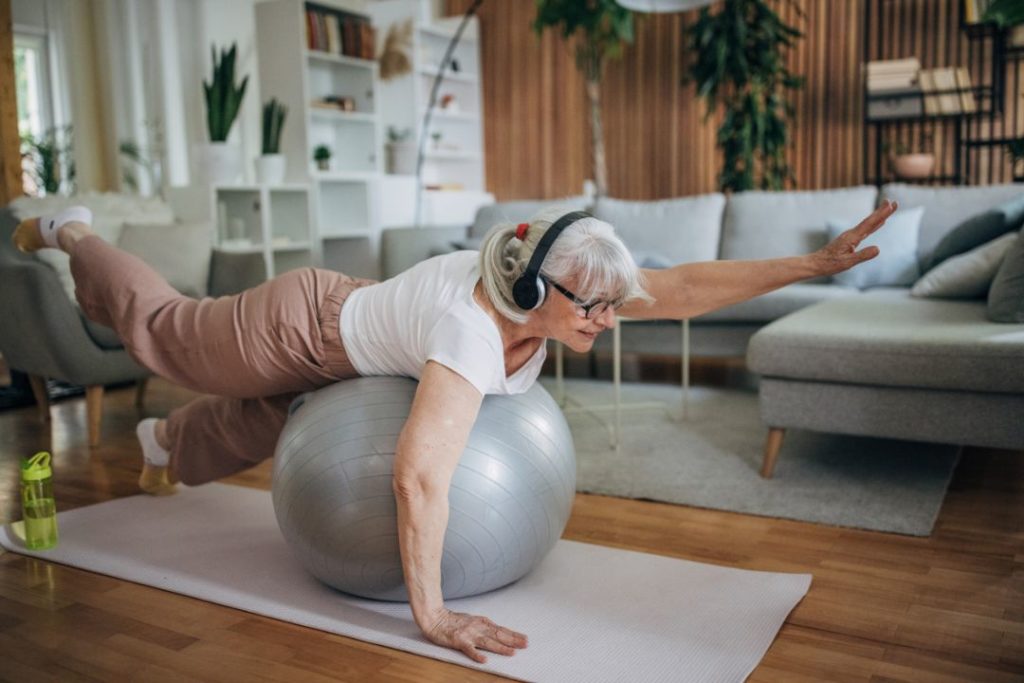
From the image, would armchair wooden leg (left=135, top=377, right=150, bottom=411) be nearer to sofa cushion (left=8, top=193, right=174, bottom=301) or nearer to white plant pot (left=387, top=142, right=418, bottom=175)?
sofa cushion (left=8, top=193, right=174, bottom=301)

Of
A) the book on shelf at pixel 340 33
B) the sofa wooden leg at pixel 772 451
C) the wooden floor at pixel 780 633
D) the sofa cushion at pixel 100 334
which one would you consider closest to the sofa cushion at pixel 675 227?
the sofa wooden leg at pixel 772 451

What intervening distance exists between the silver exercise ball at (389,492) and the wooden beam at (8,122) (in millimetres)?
2396

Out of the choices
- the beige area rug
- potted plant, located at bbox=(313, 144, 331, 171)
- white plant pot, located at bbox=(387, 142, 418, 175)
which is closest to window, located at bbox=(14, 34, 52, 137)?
potted plant, located at bbox=(313, 144, 331, 171)

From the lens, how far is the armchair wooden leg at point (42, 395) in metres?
3.48

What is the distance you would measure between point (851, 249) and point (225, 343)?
4.28 ft

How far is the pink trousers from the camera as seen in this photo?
78.4 inches

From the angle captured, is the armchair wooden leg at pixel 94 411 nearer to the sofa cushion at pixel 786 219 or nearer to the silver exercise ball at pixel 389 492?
the silver exercise ball at pixel 389 492

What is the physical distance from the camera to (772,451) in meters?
2.62

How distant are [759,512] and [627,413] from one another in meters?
1.19

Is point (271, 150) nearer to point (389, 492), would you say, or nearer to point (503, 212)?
point (503, 212)

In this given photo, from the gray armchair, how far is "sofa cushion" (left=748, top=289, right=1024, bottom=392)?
2173 mm

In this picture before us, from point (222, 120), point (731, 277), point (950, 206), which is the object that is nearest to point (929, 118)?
point (950, 206)

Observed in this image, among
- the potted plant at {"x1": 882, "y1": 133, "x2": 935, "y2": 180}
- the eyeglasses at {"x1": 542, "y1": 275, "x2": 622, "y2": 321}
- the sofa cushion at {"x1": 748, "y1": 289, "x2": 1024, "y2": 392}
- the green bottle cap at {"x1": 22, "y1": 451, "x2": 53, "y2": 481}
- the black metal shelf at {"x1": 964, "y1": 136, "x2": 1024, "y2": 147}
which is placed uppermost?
the black metal shelf at {"x1": 964, "y1": 136, "x2": 1024, "y2": 147}

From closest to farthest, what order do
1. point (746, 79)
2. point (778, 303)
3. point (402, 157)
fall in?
point (778, 303)
point (746, 79)
point (402, 157)
